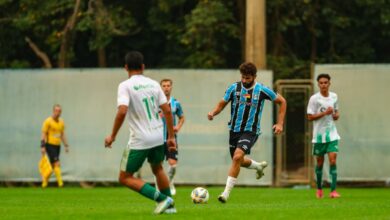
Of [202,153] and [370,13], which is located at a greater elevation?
[370,13]

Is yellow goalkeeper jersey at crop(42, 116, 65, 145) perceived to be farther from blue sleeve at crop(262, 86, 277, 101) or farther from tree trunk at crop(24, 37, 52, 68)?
blue sleeve at crop(262, 86, 277, 101)

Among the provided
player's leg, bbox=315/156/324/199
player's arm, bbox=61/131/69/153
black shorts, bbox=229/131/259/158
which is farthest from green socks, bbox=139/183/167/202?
player's arm, bbox=61/131/69/153

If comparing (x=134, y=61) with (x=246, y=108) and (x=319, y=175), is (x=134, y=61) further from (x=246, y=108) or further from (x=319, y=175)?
(x=319, y=175)

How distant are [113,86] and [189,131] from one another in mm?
2064

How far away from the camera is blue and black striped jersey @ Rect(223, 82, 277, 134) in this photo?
601 inches

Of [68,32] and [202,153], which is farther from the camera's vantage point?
[68,32]

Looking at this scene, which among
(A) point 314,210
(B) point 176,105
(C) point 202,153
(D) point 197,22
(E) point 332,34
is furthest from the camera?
(E) point 332,34

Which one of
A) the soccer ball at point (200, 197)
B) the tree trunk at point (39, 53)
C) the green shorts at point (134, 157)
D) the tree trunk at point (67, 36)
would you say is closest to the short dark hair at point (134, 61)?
the green shorts at point (134, 157)

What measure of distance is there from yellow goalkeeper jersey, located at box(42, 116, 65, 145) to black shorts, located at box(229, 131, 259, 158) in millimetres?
9173

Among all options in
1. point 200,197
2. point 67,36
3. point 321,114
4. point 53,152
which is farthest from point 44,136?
point 200,197

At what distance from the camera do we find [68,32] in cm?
2945

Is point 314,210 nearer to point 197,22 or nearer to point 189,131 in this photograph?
point 189,131

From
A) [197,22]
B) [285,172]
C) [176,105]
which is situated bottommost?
[285,172]

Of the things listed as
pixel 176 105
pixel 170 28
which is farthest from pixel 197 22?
pixel 176 105
